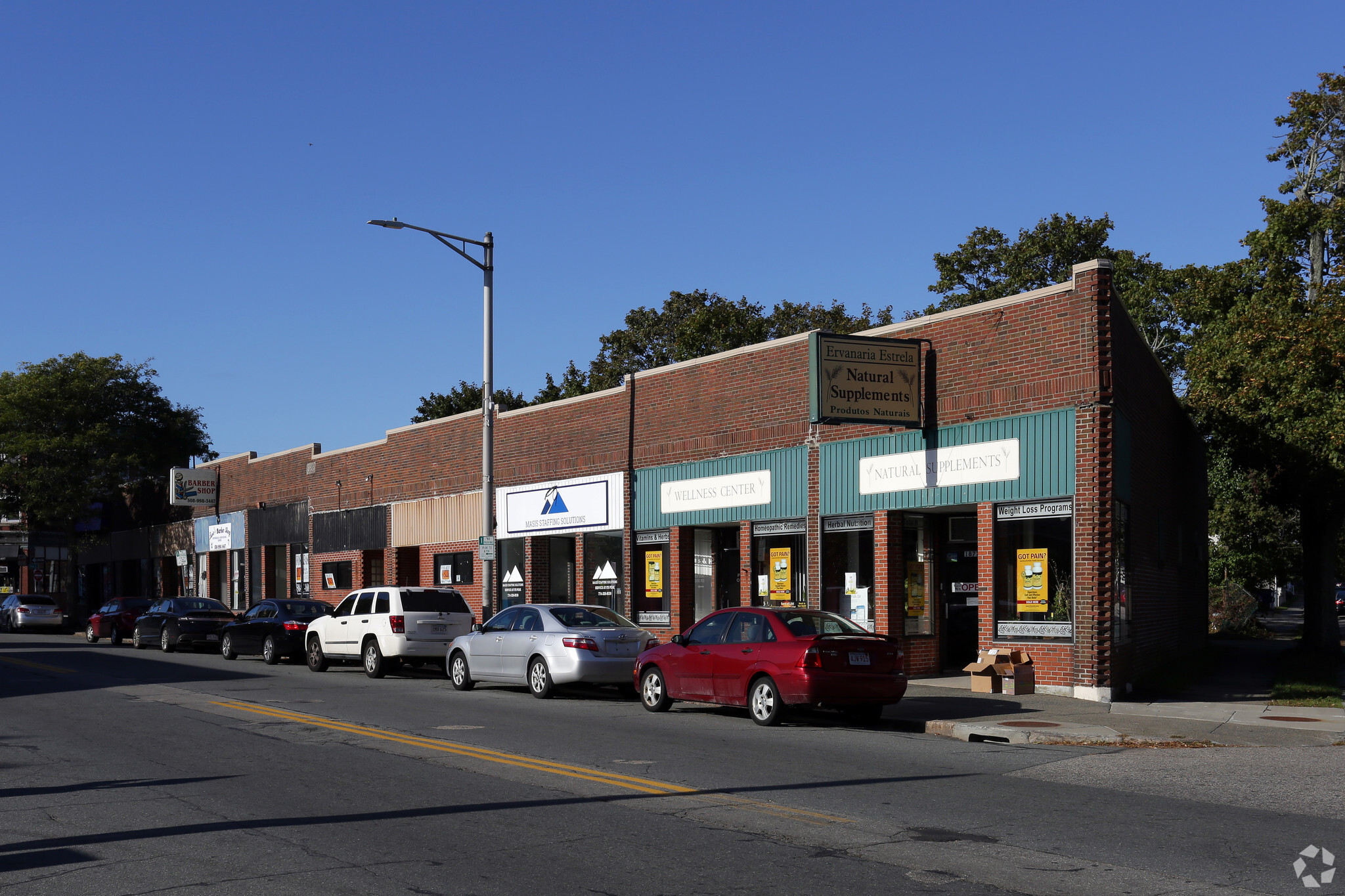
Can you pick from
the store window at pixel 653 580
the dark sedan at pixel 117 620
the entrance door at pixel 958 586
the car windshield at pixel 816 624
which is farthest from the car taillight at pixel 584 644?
the dark sedan at pixel 117 620

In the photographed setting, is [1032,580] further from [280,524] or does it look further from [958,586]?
[280,524]

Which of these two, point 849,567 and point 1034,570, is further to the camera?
point 849,567

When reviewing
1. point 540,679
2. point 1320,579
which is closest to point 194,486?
point 540,679

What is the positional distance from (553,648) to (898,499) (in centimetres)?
640

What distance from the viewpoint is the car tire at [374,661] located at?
24000mm

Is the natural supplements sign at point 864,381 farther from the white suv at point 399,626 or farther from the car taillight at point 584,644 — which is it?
the white suv at point 399,626

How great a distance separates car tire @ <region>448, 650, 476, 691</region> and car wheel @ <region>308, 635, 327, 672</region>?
5471 mm

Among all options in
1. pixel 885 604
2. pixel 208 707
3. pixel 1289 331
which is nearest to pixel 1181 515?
pixel 1289 331

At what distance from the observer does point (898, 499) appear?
846 inches

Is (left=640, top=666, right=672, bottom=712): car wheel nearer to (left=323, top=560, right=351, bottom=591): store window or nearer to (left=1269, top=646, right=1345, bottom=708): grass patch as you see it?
(left=1269, top=646, right=1345, bottom=708): grass patch

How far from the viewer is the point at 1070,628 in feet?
61.8

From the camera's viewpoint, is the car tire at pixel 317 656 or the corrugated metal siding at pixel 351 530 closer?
the car tire at pixel 317 656

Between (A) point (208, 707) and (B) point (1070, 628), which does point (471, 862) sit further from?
(B) point (1070, 628)

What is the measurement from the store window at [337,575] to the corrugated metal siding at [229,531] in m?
7.16
